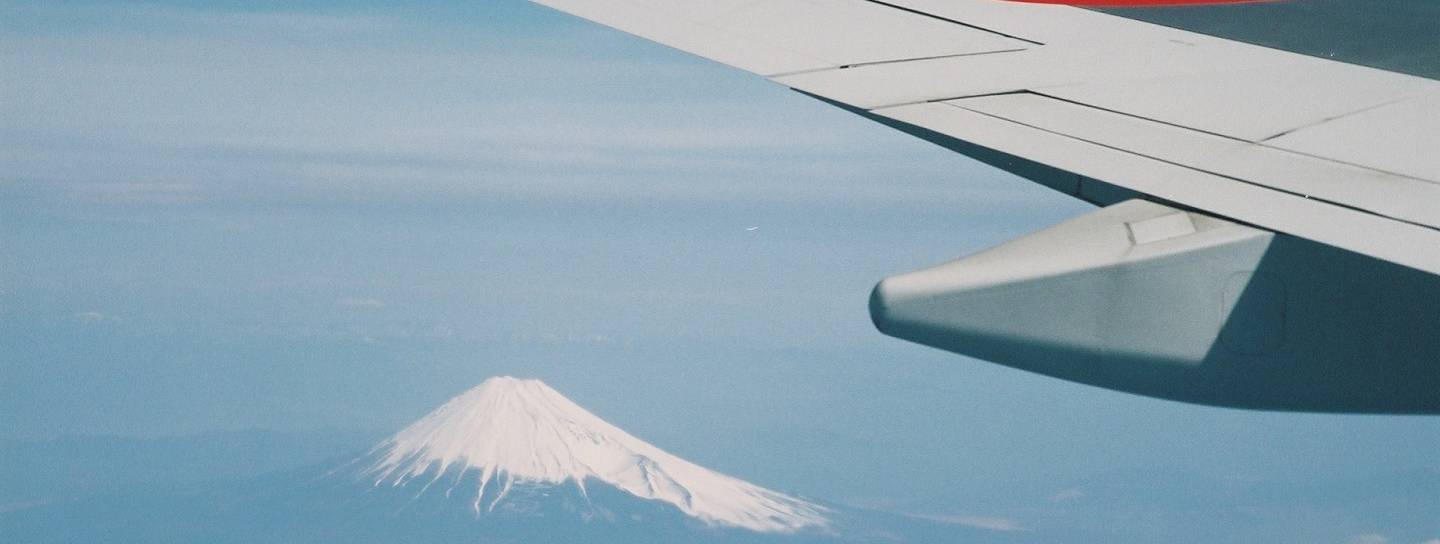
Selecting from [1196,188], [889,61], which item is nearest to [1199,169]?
[1196,188]

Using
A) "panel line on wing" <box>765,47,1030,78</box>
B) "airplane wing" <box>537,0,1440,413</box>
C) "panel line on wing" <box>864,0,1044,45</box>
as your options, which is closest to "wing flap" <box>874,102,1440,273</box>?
"airplane wing" <box>537,0,1440,413</box>

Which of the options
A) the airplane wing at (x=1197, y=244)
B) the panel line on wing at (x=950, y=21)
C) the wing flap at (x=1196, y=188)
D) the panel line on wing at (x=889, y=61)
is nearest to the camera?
the wing flap at (x=1196, y=188)

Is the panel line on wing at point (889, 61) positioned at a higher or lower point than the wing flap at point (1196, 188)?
higher

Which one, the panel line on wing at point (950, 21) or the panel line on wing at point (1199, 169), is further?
the panel line on wing at point (950, 21)

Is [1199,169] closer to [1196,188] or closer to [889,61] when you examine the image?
[1196,188]

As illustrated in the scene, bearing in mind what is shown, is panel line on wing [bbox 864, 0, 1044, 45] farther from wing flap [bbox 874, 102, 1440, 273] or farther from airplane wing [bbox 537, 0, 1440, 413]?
wing flap [bbox 874, 102, 1440, 273]

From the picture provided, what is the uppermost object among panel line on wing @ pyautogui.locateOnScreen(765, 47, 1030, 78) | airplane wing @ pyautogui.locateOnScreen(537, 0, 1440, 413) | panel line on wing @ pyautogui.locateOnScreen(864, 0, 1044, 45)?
panel line on wing @ pyautogui.locateOnScreen(864, 0, 1044, 45)

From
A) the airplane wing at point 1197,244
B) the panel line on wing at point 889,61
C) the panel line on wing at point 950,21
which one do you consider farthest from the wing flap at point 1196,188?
the panel line on wing at point 950,21

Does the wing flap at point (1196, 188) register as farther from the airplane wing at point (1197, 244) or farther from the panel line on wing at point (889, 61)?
the panel line on wing at point (889, 61)

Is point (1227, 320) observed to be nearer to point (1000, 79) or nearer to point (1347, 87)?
point (1000, 79)
